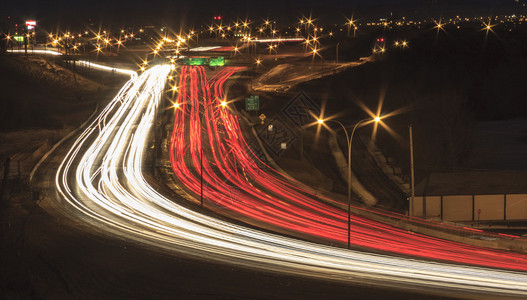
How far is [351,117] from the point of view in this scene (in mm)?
71812

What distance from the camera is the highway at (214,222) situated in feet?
75.0

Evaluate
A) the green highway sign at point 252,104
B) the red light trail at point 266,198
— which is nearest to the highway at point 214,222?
the red light trail at point 266,198

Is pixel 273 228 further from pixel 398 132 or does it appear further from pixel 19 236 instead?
pixel 398 132

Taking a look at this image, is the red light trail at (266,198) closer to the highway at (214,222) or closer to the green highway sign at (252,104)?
the highway at (214,222)

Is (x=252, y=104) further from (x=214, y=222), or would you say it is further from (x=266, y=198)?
(x=214, y=222)

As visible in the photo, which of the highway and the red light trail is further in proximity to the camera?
the red light trail

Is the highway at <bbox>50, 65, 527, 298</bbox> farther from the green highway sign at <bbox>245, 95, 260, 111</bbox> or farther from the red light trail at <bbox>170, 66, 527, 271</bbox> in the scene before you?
the green highway sign at <bbox>245, 95, 260, 111</bbox>

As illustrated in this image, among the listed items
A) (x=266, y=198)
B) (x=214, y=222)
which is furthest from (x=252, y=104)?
(x=214, y=222)

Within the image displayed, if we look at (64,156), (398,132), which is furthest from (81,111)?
(398,132)

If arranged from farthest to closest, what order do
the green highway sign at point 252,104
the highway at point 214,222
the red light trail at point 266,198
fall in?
the green highway sign at point 252,104, the red light trail at point 266,198, the highway at point 214,222

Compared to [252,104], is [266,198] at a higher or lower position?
lower

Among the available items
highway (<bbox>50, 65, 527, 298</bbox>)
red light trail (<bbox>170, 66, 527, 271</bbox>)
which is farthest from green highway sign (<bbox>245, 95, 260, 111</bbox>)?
highway (<bbox>50, 65, 527, 298</bbox>)

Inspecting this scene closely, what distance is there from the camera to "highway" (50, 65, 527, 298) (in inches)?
901

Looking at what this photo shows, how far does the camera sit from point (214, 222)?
3206 cm
